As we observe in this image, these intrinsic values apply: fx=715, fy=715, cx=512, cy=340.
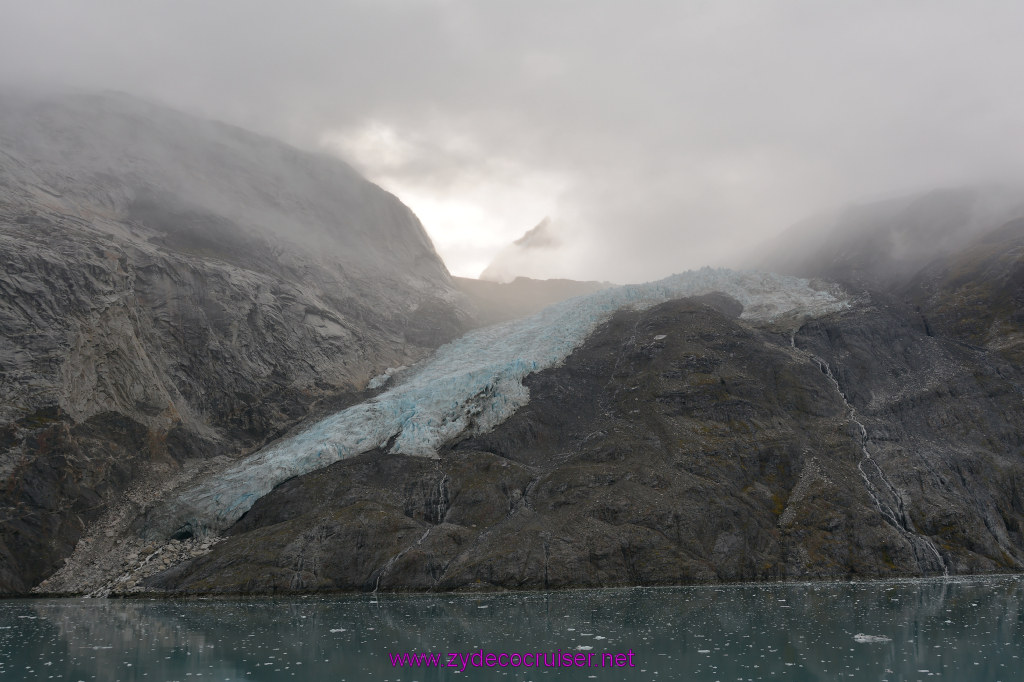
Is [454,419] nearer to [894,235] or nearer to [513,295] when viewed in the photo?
[894,235]

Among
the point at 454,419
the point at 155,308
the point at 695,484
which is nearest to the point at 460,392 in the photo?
the point at 454,419

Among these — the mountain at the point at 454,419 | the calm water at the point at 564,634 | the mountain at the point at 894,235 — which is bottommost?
the calm water at the point at 564,634

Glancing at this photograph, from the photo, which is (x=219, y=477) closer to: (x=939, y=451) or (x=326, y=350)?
(x=326, y=350)

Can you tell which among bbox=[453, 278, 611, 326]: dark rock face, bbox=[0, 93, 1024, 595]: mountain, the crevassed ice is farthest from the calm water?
bbox=[453, 278, 611, 326]: dark rock face

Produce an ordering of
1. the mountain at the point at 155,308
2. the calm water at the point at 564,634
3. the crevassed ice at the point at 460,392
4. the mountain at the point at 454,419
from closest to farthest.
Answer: the calm water at the point at 564,634 → the mountain at the point at 454,419 → the mountain at the point at 155,308 → the crevassed ice at the point at 460,392

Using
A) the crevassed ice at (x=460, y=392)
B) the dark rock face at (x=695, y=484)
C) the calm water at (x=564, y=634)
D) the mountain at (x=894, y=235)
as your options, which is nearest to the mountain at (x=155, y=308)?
the crevassed ice at (x=460, y=392)

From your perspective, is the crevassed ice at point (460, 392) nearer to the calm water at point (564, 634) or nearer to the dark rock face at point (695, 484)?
the dark rock face at point (695, 484)

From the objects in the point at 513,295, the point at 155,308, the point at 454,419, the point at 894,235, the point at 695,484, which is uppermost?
the point at 513,295
